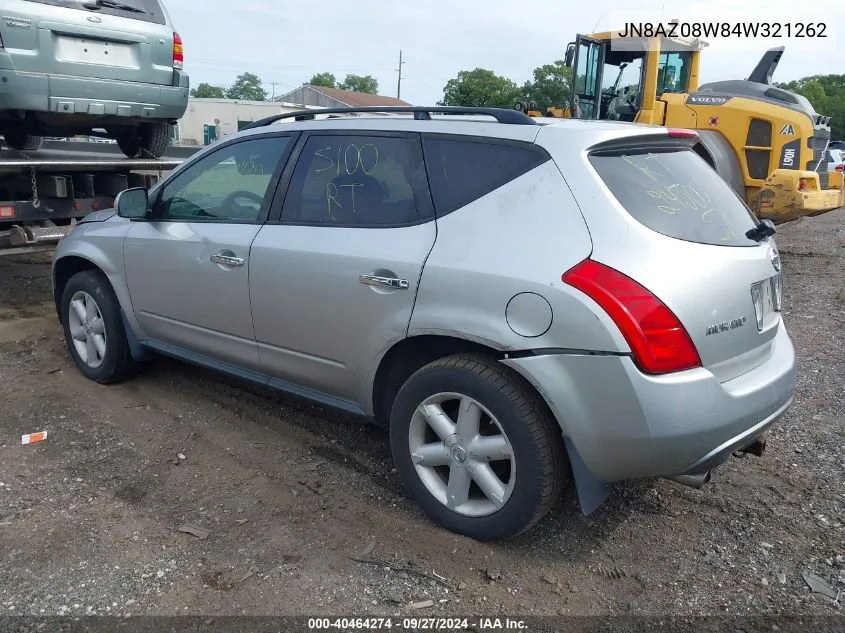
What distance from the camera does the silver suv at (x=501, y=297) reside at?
245 centimetres

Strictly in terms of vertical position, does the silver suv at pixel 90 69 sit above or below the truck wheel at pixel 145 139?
above

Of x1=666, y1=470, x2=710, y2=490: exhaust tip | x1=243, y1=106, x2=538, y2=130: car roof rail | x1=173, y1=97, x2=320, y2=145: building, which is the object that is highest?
x1=173, y1=97, x2=320, y2=145: building

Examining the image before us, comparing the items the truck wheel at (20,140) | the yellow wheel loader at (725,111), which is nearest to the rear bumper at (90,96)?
the truck wheel at (20,140)

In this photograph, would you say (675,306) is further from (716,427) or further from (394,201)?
(394,201)

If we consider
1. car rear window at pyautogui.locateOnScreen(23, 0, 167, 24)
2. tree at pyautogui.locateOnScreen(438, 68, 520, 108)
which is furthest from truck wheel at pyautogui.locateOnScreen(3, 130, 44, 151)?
tree at pyautogui.locateOnScreen(438, 68, 520, 108)

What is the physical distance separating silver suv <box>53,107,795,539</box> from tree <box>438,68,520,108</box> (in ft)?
138

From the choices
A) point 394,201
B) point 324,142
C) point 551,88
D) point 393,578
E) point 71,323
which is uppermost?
point 551,88

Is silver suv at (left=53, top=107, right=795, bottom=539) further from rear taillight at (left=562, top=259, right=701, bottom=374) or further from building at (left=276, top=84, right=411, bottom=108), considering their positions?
building at (left=276, top=84, right=411, bottom=108)

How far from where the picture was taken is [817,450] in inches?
149

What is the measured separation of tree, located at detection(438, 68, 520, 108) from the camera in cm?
4516

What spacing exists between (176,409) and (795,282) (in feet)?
23.8

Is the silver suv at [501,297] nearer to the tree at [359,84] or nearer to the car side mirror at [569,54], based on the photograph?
the car side mirror at [569,54]

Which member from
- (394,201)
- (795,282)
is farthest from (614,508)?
(795,282)

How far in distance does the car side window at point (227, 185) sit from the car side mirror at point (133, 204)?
0.25ft
